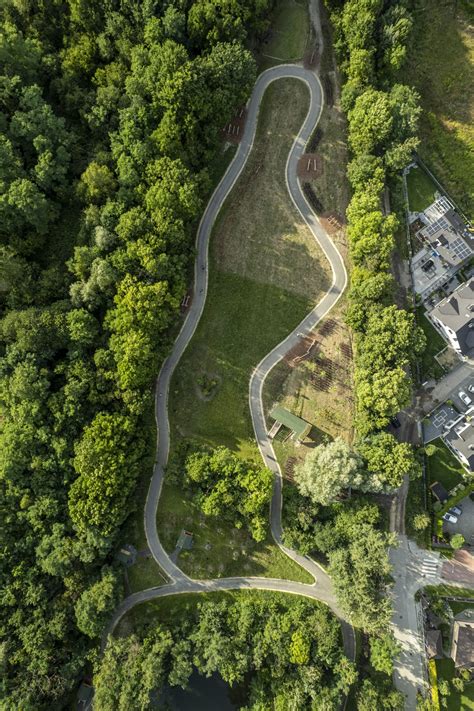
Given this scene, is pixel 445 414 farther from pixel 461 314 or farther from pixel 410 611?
pixel 410 611

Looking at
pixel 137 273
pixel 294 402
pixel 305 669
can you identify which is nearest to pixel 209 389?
pixel 294 402

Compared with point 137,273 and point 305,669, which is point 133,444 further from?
point 305,669

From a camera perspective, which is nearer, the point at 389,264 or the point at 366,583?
the point at 366,583

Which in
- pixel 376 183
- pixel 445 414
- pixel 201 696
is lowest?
pixel 201 696

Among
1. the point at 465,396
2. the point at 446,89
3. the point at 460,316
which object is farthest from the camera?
the point at 446,89

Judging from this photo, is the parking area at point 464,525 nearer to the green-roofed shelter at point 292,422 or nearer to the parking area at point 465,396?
the parking area at point 465,396

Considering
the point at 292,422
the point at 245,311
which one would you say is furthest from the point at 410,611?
the point at 245,311
